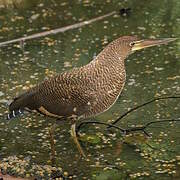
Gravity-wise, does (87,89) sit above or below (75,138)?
above

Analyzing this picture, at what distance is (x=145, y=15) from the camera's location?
8680mm

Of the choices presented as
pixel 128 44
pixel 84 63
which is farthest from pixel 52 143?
pixel 84 63

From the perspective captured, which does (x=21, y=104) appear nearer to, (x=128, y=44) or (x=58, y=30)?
(x=128, y=44)

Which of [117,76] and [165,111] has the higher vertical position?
[117,76]

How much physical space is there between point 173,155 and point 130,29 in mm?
2736

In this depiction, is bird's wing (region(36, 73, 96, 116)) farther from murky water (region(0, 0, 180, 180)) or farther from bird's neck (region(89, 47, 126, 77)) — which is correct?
murky water (region(0, 0, 180, 180))

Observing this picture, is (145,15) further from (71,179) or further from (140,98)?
(71,179)

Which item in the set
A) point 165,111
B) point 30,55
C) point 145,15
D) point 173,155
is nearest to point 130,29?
point 145,15

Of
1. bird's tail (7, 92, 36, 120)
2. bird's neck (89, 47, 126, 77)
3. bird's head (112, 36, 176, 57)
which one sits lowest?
bird's tail (7, 92, 36, 120)

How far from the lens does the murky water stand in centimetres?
587

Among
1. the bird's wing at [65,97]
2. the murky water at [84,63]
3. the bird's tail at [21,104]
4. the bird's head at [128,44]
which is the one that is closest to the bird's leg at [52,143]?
the murky water at [84,63]

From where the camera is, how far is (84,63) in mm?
7578

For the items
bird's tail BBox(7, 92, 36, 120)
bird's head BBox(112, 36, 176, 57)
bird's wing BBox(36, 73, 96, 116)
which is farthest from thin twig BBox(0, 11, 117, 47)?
bird's head BBox(112, 36, 176, 57)

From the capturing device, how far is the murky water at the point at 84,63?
587 cm
